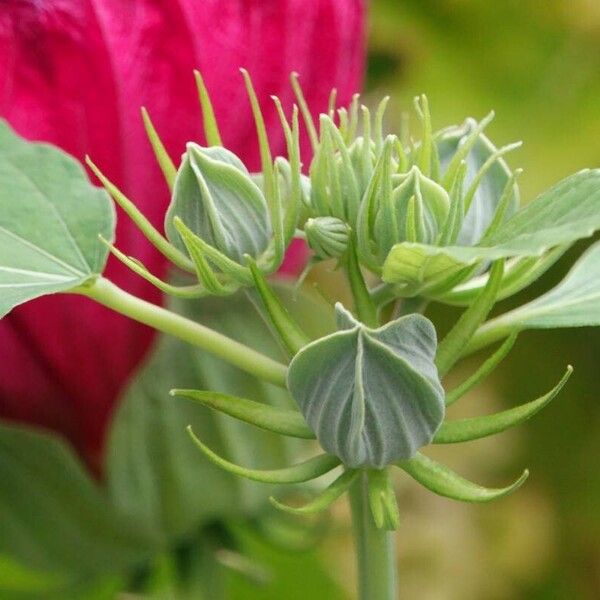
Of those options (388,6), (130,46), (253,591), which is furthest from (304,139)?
(388,6)

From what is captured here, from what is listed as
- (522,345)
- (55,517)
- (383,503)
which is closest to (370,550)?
(383,503)

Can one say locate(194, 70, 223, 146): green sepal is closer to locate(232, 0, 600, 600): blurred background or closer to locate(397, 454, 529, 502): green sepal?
locate(397, 454, 529, 502): green sepal

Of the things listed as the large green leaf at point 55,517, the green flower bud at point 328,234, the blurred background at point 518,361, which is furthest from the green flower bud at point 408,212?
the blurred background at point 518,361

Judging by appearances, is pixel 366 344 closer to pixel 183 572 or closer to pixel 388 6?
pixel 183 572

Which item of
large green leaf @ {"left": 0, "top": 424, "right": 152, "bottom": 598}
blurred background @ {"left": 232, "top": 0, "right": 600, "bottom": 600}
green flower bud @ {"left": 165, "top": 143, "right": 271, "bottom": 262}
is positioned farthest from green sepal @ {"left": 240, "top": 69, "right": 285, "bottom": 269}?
blurred background @ {"left": 232, "top": 0, "right": 600, "bottom": 600}

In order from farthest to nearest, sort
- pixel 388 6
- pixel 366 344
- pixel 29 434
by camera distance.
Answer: pixel 388 6 < pixel 29 434 < pixel 366 344

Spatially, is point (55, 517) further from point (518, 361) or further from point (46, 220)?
point (518, 361)
